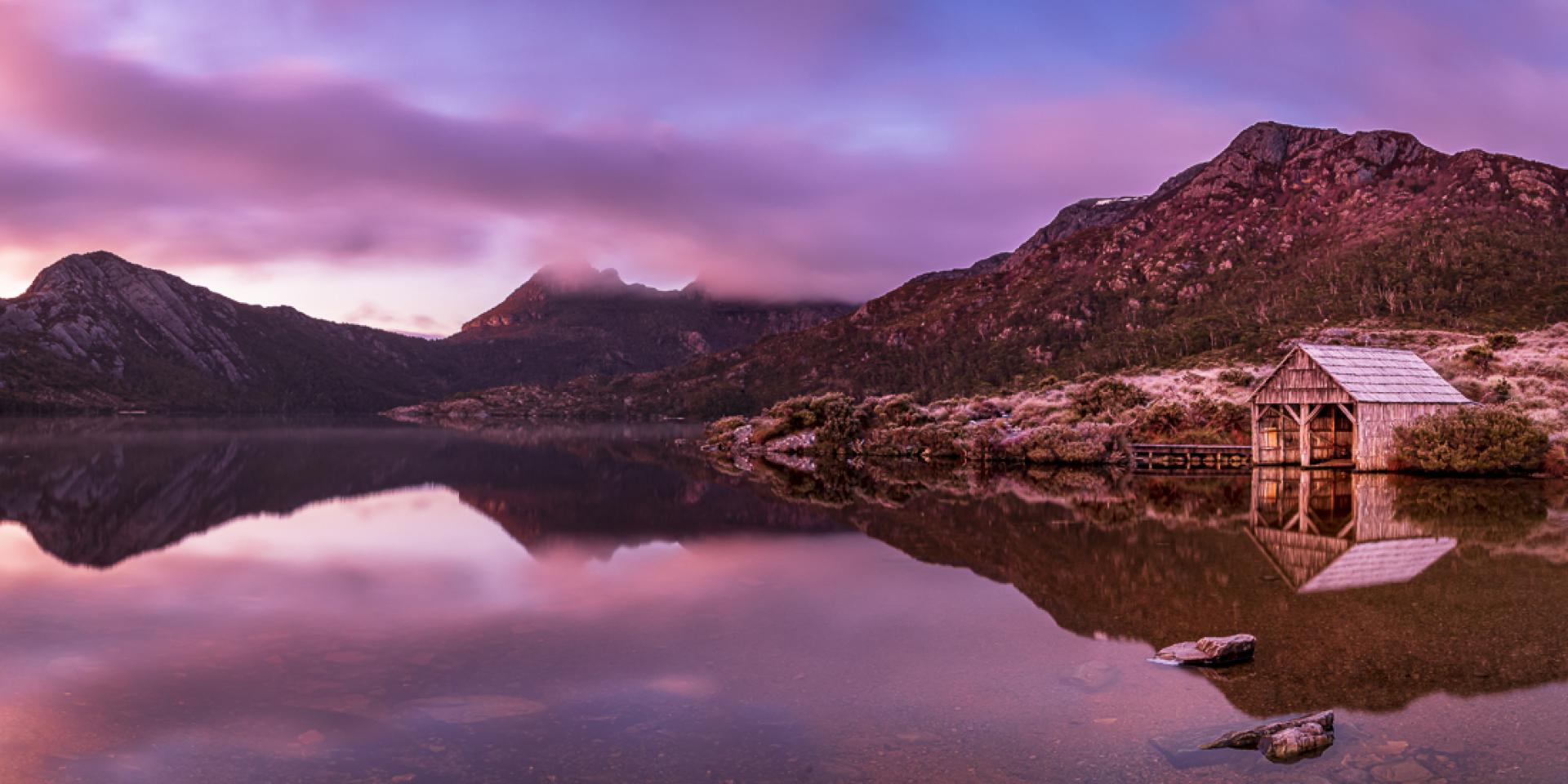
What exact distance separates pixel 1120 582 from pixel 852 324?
15161cm

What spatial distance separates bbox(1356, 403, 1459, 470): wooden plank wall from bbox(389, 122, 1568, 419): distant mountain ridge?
1526 inches

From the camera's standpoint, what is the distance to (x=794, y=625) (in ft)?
44.5

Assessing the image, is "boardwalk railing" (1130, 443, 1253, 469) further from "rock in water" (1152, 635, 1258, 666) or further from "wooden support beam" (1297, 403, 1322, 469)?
"rock in water" (1152, 635, 1258, 666)

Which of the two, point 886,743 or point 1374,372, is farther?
point 1374,372

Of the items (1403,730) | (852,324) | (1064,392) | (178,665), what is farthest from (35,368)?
(1403,730)

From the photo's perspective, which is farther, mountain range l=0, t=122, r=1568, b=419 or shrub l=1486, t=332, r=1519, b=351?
mountain range l=0, t=122, r=1568, b=419

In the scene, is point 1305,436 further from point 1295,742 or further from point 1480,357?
point 1295,742

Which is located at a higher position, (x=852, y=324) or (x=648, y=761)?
(x=852, y=324)

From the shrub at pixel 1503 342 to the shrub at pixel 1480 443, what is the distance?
67.1 ft

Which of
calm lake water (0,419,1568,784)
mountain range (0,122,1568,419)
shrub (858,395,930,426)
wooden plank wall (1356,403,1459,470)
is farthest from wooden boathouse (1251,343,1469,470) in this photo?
mountain range (0,122,1568,419)

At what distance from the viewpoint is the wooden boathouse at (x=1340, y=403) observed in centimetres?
3712

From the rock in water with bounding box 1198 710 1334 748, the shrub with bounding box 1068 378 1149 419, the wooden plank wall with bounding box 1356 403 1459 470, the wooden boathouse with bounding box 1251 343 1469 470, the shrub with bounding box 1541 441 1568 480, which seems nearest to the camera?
the rock in water with bounding box 1198 710 1334 748

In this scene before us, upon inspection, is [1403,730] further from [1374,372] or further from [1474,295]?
[1474,295]

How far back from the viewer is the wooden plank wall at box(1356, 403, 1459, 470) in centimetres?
3700
